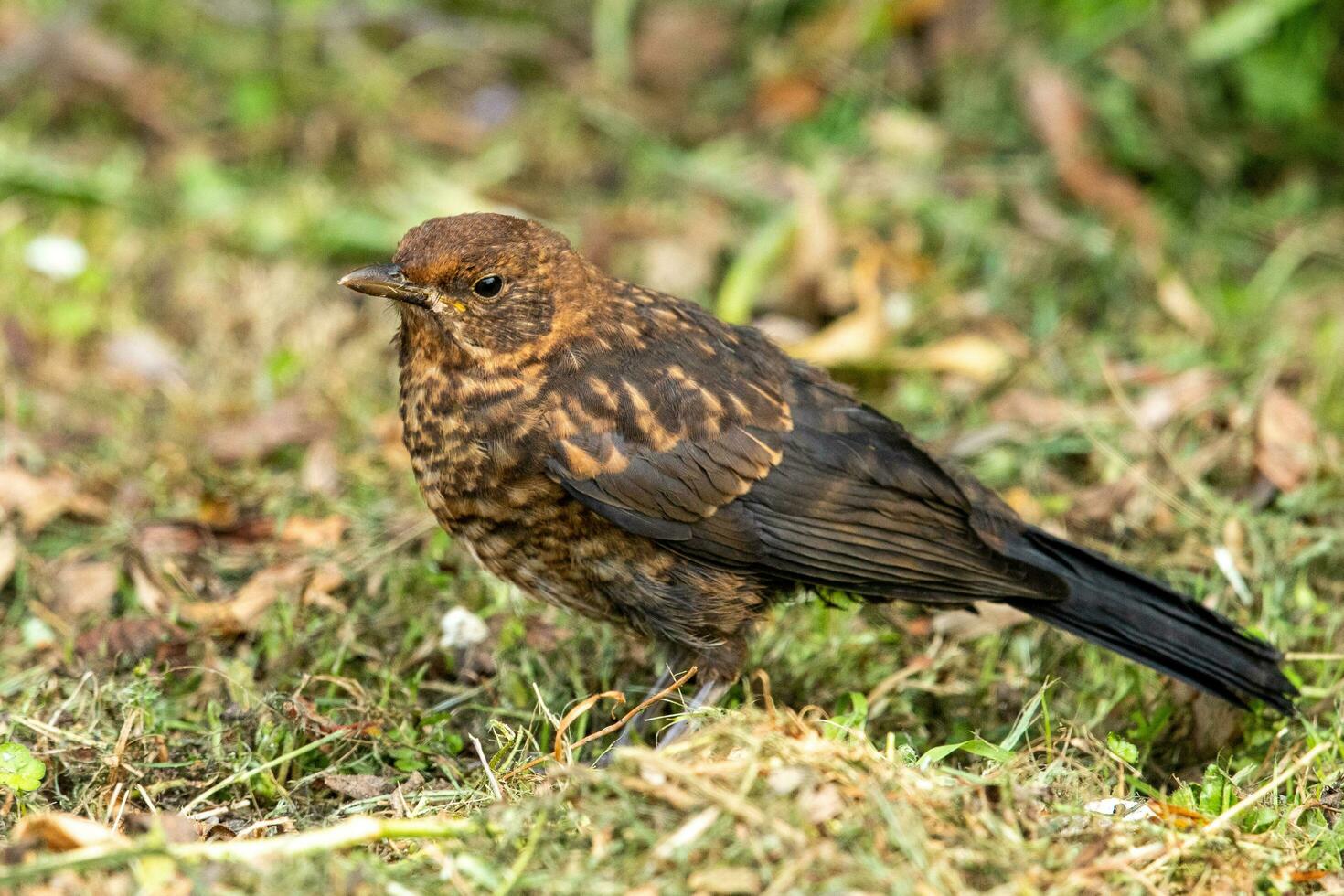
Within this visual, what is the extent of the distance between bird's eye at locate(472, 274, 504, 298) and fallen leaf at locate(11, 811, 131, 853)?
1.60m

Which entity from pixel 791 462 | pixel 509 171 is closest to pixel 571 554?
pixel 791 462

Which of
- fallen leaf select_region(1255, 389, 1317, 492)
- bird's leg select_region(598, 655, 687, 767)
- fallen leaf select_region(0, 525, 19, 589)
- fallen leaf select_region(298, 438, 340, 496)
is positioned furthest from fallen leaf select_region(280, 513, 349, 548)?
fallen leaf select_region(1255, 389, 1317, 492)

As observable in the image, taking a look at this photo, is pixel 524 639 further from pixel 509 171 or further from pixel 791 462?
pixel 509 171

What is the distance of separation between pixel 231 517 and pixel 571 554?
1.50 m

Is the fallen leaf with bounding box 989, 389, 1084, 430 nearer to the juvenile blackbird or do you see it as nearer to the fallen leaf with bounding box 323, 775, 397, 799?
the juvenile blackbird

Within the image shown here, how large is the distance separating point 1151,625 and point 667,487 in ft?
4.23

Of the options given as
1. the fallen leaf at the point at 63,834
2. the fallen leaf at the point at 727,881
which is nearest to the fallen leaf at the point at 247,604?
the fallen leaf at the point at 63,834

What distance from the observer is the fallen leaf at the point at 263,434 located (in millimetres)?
5129

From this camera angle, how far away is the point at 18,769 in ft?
11.2

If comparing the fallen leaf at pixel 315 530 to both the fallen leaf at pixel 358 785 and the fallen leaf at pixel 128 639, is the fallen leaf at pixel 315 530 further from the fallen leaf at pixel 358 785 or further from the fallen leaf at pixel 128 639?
the fallen leaf at pixel 358 785

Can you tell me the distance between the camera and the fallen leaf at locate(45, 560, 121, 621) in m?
4.40

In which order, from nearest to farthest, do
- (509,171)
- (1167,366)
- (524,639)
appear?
(524,639) → (1167,366) → (509,171)

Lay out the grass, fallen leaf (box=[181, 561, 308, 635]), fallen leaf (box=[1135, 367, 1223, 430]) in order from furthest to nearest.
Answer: fallen leaf (box=[1135, 367, 1223, 430]), fallen leaf (box=[181, 561, 308, 635]), the grass

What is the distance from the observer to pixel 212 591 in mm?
4508
